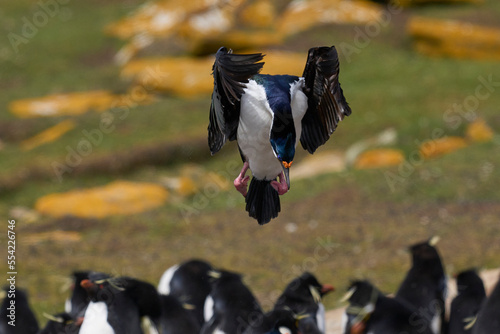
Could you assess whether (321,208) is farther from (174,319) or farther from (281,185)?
(281,185)

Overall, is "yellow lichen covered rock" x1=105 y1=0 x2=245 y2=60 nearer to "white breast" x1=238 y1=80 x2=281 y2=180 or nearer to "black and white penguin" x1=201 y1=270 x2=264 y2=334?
"black and white penguin" x1=201 y1=270 x2=264 y2=334

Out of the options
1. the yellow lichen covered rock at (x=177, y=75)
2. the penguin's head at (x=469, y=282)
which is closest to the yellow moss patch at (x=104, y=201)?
the yellow lichen covered rock at (x=177, y=75)

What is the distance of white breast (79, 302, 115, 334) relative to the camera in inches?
250

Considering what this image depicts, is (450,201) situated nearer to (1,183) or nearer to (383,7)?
(1,183)

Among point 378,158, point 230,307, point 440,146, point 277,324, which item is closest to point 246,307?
point 230,307

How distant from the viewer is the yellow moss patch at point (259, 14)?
3266cm

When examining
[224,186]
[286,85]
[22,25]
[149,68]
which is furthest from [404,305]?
[22,25]

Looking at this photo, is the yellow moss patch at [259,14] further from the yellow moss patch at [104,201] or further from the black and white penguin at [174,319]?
the black and white penguin at [174,319]

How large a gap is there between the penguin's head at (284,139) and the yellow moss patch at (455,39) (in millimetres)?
25290

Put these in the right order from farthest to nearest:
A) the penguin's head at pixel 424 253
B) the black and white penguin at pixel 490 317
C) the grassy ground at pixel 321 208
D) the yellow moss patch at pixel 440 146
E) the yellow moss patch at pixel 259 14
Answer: the yellow moss patch at pixel 259 14, the yellow moss patch at pixel 440 146, the grassy ground at pixel 321 208, the penguin's head at pixel 424 253, the black and white penguin at pixel 490 317

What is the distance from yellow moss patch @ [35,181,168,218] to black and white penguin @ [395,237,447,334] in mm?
8878

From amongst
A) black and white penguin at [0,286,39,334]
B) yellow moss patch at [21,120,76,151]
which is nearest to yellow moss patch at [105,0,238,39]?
yellow moss patch at [21,120,76,151]

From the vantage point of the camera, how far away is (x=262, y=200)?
3182 millimetres

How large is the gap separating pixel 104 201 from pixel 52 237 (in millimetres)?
2117
